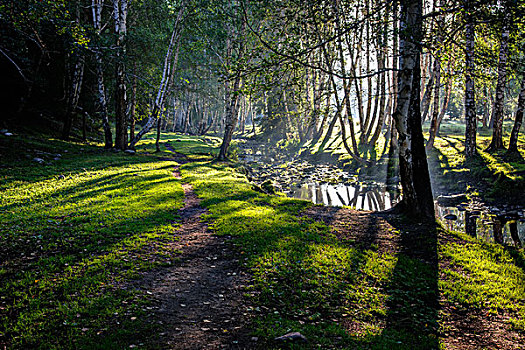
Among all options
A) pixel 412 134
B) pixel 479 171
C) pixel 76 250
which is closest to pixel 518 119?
pixel 479 171

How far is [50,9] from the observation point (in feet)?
51.0

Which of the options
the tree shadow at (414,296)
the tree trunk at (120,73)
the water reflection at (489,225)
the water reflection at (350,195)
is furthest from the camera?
the tree trunk at (120,73)

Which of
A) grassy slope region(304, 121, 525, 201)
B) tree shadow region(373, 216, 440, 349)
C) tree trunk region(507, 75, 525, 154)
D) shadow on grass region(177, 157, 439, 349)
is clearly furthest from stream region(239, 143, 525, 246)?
tree trunk region(507, 75, 525, 154)

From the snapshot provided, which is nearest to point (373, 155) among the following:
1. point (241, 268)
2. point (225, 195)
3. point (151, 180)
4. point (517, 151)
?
point (517, 151)

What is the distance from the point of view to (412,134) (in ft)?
42.1

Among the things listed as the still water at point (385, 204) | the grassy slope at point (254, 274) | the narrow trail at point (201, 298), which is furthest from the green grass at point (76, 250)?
the still water at point (385, 204)

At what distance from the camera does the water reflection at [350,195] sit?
A: 21.0m

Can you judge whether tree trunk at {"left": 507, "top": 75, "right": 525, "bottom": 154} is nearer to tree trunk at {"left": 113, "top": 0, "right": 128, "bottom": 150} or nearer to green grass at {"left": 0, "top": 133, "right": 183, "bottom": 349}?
green grass at {"left": 0, "top": 133, "right": 183, "bottom": 349}

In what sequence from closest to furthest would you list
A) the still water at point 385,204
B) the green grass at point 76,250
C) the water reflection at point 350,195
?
the green grass at point 76,250 → the still water at point 385,204 → the water reflection at point 350,195

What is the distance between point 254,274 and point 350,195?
16506mm

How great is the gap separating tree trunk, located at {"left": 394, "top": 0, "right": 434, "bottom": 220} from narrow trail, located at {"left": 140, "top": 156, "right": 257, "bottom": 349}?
8.15 metres

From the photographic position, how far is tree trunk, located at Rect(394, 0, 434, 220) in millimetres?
12539

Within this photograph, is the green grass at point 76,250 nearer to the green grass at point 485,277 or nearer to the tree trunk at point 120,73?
the green grass at point 485,277

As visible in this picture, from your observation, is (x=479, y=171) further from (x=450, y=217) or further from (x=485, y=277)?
(x=485, y=277)
